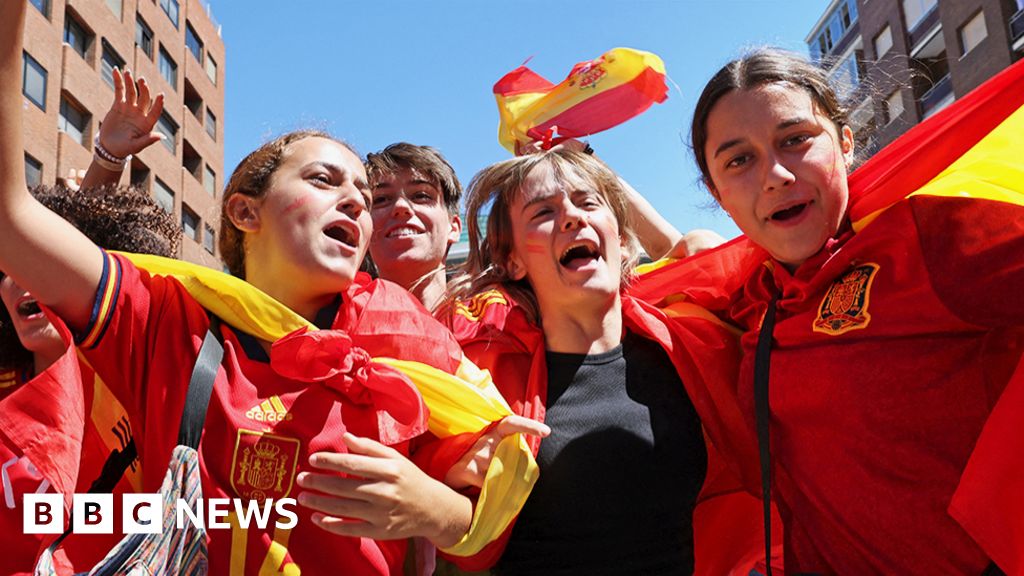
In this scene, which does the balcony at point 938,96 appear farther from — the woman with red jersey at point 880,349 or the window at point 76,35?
the window at point 76,35

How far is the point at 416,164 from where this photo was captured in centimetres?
347

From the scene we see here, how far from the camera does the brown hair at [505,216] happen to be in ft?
8.50

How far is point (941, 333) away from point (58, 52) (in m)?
22.8

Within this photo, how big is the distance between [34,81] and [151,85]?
238 inches

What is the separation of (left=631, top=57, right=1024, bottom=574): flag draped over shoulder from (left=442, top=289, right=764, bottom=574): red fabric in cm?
22

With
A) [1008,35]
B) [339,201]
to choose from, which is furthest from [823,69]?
[1008,35]

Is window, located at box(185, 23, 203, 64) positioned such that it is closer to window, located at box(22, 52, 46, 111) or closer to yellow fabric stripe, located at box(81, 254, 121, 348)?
window, located at box(22, 52, 46, 111)

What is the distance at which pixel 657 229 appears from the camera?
3.23 metres

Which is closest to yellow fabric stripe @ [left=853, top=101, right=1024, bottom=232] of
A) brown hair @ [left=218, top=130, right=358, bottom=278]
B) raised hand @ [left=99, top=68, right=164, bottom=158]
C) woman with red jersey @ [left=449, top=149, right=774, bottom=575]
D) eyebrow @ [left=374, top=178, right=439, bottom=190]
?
woman with red jersey @ [left=449, top=149, right=774, bottom=575]

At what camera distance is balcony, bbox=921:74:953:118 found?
20844 millimetres

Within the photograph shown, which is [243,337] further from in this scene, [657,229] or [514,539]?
[657,229]

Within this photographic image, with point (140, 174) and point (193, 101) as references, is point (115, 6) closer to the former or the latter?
point (140, 174)

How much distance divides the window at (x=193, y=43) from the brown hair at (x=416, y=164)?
95.7 ft

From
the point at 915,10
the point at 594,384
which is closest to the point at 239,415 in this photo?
the point at 594,384
